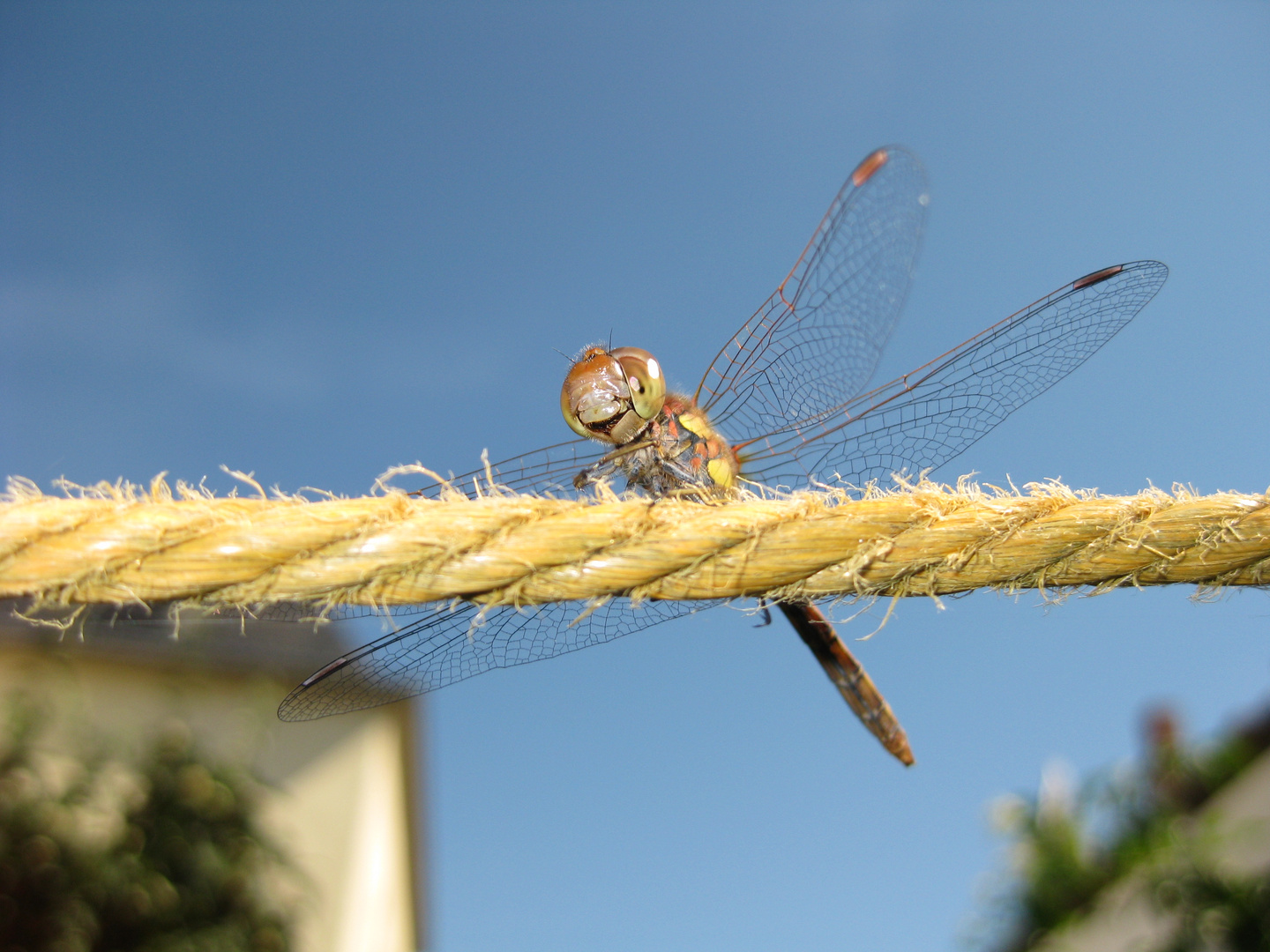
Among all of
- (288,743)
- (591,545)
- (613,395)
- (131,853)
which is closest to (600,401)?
(613,395)

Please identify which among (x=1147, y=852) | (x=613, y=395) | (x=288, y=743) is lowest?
(x=1147, y=852)

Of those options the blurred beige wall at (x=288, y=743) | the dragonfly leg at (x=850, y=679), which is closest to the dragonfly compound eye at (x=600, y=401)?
the dragonfly leg at (x=850, y=679)

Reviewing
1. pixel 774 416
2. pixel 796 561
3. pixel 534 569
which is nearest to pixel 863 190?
pixel 774 416

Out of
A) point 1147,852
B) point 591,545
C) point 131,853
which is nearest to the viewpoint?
point 591,545

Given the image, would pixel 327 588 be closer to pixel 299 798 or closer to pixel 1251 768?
pixel 299 798

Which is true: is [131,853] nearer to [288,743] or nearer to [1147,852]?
[288,743]

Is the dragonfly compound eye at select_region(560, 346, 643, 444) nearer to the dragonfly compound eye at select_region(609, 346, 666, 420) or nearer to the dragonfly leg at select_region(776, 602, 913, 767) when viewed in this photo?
the dragonfly compound eye at select_region(609, 346, 666, 420)

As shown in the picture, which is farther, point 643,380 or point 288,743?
point 288,743
